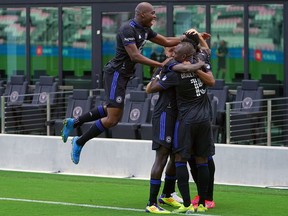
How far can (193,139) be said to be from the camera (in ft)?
41.5

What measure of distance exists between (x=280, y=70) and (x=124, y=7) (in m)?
4.07

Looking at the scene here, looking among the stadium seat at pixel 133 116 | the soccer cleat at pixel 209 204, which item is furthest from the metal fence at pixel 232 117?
the soccer cleat at pixel 209 204

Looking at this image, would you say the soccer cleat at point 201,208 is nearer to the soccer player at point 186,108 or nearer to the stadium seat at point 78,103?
the soccer player at point 186,108

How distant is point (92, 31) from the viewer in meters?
25.5

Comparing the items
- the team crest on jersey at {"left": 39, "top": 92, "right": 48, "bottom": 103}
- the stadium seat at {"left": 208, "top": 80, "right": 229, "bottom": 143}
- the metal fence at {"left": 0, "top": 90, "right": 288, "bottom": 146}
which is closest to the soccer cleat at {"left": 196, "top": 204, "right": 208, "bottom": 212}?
the metal fence at {"left": 0, "top": 90, "right": 288, "bottom": 146}

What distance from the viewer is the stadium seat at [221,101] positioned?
21.3 meters

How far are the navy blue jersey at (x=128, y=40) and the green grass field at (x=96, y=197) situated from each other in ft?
5.43

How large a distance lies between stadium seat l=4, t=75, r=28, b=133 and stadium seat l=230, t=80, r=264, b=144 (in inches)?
191

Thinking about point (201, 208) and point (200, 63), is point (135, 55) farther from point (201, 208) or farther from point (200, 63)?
point (201, 208)

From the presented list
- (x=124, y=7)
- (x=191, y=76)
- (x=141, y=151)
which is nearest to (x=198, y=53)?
(x=191, y=76)

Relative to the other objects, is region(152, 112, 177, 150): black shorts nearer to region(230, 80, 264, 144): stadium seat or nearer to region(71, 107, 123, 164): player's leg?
region(71, 107, 123, 164): player's leg

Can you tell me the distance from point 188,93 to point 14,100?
13152mm

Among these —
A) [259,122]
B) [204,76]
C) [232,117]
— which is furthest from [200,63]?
[259,122]

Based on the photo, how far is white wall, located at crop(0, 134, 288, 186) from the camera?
16047 mm
